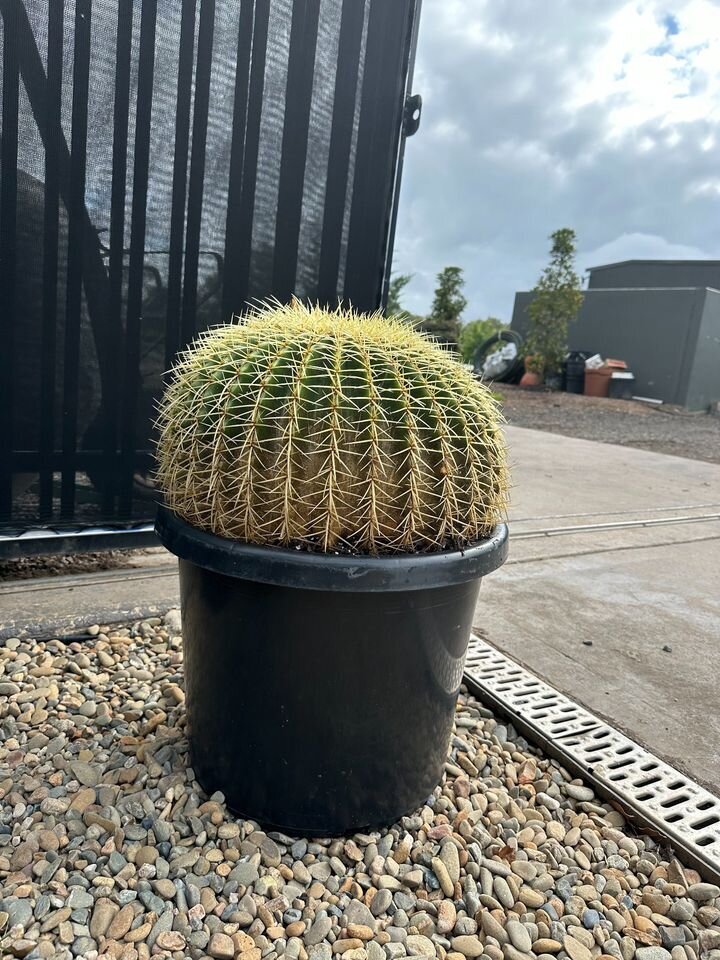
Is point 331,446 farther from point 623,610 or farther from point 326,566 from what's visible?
point 623,610

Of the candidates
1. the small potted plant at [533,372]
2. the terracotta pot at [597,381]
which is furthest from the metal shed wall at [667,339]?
the small potted plant at [533,372]

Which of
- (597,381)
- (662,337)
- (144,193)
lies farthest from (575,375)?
(144,193)

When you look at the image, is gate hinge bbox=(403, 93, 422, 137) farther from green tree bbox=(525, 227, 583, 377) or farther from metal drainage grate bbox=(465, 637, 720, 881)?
green tree bbox=(525, 227, 583, 377)

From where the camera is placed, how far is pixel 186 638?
1.80 metres

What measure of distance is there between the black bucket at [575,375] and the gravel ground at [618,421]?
0.63 metres

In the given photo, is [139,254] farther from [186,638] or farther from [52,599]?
[186,638]

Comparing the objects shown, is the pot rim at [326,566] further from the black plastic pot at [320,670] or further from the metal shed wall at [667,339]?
the metal shed wall at [667,339]

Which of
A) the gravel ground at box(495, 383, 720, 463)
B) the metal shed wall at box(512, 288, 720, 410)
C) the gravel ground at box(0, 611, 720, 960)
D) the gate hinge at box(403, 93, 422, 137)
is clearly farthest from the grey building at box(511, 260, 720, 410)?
the gravel ground at box(0, 611, 720, 960)

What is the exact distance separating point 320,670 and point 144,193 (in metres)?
2.27

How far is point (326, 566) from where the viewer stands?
145 centimetres

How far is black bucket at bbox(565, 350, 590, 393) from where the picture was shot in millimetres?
17938

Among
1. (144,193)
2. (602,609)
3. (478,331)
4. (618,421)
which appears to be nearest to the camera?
(144,193)

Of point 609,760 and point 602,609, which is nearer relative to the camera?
point 609,760

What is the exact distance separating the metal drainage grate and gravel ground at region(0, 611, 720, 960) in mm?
52
